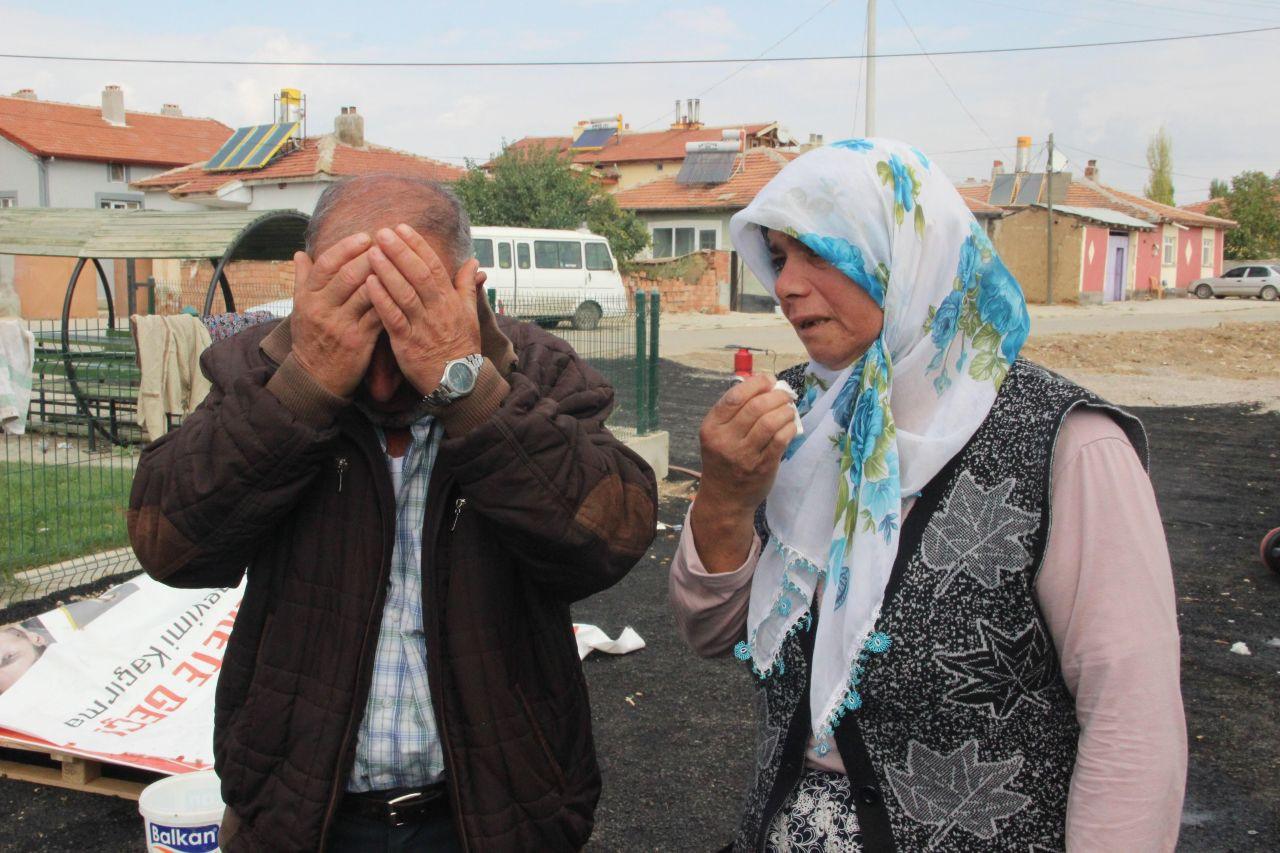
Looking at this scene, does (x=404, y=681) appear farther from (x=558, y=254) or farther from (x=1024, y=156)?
(x=1024, y=156)

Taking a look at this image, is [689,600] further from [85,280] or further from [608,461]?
[85,280]

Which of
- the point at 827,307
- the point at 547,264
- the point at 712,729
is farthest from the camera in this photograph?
the point at 547,264

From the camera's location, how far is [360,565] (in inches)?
70.5

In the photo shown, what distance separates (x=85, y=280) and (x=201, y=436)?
32388 millimetres

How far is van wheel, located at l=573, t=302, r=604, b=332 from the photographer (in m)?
9.23

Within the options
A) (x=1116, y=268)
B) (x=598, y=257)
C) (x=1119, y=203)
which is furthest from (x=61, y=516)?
(x=1119, y=203)

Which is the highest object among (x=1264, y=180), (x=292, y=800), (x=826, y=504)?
(x=1264, y=180)

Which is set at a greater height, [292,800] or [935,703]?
[935,703]

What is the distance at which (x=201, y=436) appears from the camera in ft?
5.79

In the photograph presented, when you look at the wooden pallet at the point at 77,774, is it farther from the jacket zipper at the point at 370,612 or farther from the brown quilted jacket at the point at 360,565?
the jacket zipper at the point at 370,612

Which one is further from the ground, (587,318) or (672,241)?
(672,241)

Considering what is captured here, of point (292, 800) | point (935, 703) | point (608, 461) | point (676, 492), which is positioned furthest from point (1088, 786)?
point (676, 492)

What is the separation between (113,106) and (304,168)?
55.7ft

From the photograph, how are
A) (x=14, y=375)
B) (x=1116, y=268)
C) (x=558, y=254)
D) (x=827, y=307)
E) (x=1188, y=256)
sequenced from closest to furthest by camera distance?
(x=827, y=307) < (x=14, y=375) < (x=558, y=254) < (x=1116, y=268) < (x=1188, y=256)
